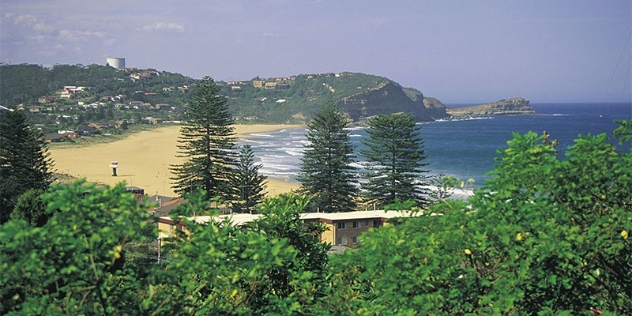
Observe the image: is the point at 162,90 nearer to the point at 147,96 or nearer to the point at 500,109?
the point at 147,96

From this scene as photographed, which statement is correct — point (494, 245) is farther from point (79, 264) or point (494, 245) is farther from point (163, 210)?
point (163, 210)

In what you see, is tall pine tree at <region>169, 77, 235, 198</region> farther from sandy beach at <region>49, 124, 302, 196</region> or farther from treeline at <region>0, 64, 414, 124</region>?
treeline at <region>0, 64, 414, 124</region>

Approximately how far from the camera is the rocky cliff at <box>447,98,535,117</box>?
114m

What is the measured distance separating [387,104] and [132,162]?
56.7 meters

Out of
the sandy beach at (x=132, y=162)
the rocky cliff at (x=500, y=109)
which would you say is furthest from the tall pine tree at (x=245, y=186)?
the rocky cliff at (x=500, y=109)

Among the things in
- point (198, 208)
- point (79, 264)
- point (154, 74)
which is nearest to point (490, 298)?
point (198, 208)

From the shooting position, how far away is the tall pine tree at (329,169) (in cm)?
2548

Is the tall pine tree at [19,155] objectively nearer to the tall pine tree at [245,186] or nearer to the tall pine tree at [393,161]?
the tall pine tree at [245,186]

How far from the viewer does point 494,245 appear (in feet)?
13.9

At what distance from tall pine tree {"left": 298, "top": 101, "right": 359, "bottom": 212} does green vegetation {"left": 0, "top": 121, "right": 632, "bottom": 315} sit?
→ 20.5 m

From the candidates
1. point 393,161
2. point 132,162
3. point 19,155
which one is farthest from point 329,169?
point 132,162

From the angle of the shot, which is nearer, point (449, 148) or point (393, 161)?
point (393, 161)

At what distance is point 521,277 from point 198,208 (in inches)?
75.9

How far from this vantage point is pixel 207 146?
974 inches
